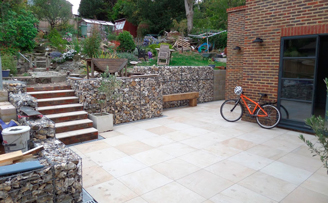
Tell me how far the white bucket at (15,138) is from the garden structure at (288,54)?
548 centimetres

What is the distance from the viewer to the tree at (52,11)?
17.3 metres

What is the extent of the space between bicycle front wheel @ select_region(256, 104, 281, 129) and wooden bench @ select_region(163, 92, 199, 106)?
2818 mm

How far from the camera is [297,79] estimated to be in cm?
573

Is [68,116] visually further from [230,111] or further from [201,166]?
[230,111]

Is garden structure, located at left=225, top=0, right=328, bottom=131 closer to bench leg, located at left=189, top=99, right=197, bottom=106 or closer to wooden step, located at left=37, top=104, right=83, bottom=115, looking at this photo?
bench leg, located at left=189, top=99, right=197, bottom=106

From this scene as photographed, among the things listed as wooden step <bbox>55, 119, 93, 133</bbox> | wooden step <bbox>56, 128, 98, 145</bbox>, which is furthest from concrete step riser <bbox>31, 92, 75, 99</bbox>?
wooden step <bbox>56, 128, 98, 145</bbox>

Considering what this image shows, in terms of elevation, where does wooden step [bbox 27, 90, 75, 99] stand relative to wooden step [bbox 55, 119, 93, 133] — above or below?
above

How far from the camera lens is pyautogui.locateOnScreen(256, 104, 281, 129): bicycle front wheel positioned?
19.6ft

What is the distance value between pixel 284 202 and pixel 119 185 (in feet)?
6.79

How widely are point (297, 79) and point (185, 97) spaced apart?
3705 millimetres

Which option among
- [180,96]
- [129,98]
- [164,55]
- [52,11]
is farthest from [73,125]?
[52,11]

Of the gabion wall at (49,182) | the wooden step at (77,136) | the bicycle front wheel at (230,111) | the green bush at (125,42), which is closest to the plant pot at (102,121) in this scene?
the wooden step at (77,136)

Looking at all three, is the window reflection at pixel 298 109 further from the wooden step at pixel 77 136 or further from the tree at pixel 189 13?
the tree at pixel 189 13

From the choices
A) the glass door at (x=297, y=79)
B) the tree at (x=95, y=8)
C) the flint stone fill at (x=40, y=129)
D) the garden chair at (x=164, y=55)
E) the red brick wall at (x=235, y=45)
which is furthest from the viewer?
the tree at (x=95, y=8)
